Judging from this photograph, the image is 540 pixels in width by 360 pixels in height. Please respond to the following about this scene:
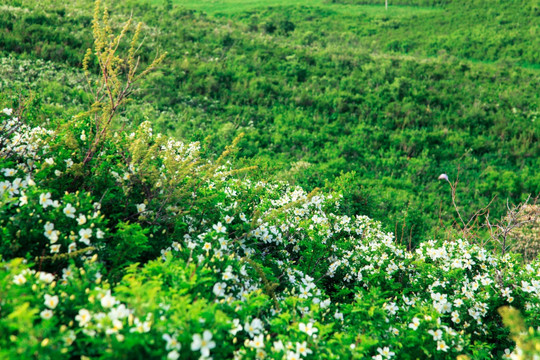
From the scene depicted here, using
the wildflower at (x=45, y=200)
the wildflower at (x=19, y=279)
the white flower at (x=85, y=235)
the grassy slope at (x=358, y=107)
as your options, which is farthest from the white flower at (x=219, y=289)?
the grassy slope at (x=358, y=107)

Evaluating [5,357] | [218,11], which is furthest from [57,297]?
[218,11]

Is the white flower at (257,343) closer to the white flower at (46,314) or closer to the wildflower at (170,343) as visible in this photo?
the wildflower at (170,343)

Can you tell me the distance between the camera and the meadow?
205 centimetres

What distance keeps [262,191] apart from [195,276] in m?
2.56

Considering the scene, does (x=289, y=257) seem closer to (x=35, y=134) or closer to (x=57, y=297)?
(x=57, y=297)

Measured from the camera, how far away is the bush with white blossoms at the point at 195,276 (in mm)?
1812

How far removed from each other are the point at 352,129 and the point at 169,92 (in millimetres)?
5553

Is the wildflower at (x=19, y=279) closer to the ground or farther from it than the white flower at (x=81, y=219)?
closer to the ground

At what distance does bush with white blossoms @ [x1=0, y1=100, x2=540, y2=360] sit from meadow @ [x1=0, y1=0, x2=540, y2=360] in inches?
0.8

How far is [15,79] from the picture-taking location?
9.32 metres

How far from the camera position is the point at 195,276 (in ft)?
6.91

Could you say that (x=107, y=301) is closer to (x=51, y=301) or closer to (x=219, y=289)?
(x=51, y=301)

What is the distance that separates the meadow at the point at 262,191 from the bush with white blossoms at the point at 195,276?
0.8 inches

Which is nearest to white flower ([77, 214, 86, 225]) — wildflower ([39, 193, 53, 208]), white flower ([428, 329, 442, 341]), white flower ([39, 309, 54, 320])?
wildflower ([39, 193, 53, 208])
